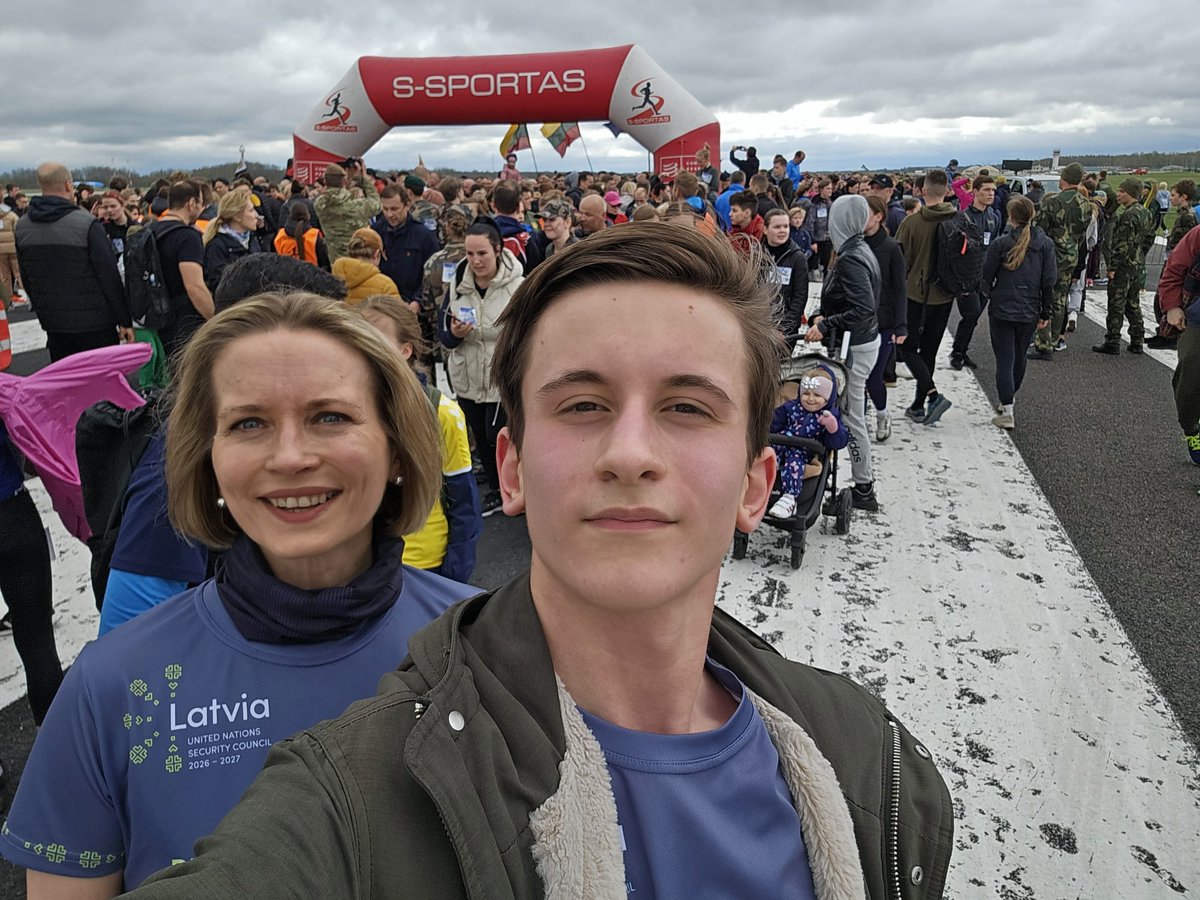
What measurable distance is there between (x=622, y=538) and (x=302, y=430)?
32.6 inches

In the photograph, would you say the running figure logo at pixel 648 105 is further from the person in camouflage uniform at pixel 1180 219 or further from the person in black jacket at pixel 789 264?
the person in camouflage uniform at pixel 1180 219

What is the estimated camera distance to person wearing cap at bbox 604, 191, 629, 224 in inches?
377

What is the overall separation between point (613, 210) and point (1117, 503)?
686cm

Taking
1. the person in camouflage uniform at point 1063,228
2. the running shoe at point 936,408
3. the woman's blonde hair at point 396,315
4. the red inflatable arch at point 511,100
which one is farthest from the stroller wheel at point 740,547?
the red inflatable arch at point 511,100

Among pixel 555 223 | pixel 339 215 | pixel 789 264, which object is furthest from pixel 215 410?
pixel 339 215

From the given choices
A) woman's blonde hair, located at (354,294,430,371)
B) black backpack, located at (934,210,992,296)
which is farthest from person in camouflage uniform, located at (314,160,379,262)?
black backpack, located at (934,210,992,296)

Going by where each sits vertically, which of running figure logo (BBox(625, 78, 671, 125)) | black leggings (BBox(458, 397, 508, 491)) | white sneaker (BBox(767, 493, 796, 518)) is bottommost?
white sneaker (BBox(767, 493, 796, 518))

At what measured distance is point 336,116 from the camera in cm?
1415

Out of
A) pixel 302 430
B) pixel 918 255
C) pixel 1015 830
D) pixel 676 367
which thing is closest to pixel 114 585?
pixel 302 430

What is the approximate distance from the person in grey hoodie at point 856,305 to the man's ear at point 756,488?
4.53 metres

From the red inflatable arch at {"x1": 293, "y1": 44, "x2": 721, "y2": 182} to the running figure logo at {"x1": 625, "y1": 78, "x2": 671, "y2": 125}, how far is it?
15 millimetres

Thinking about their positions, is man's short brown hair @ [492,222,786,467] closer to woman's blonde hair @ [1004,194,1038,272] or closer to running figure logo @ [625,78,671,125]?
woman's blonde hair @ [1004,194,1038,272]

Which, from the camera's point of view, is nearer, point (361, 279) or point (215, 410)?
point (215, 410)

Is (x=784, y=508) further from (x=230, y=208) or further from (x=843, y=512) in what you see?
(x=230, y=208)
